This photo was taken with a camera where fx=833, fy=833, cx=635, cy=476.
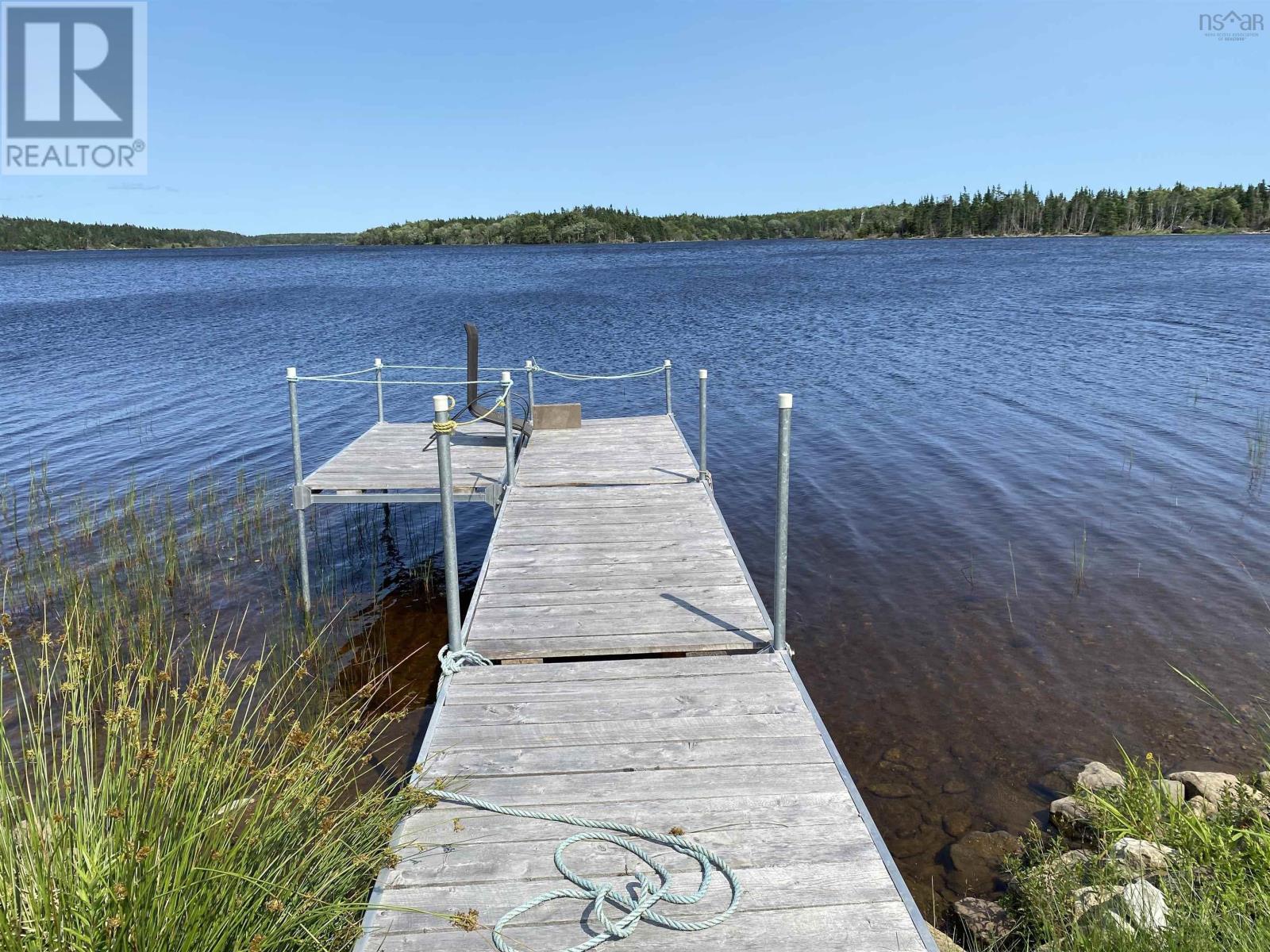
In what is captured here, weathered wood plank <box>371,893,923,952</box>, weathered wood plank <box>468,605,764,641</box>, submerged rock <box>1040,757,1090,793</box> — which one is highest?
weathered wood plank <box>468,605,764,641</box>

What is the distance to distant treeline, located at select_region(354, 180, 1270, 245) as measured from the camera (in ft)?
396

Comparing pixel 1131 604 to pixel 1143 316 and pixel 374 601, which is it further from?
pixel 1143 316

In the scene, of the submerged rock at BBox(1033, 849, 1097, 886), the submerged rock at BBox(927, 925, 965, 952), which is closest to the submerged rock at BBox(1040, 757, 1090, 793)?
the submerged rock at BBox(1033, 849, 1097, 886)

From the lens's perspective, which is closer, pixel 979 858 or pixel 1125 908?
pixel 1125 908

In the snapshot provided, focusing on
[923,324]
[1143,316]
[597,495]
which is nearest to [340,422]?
[597,495]

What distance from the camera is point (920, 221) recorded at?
14288 centimetres

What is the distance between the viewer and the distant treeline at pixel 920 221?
396ft

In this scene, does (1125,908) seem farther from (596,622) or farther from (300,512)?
(300,512)

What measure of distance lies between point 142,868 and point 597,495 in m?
6.20

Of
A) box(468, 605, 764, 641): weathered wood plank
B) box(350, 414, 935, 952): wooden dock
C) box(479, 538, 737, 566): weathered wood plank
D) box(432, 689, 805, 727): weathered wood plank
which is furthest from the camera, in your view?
box(479, 538, 737, 566): weathered wood plank

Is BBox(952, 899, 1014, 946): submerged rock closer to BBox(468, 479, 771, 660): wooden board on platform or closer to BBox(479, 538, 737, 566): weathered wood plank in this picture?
BBox(468, 479, 771, 660): wooden board on platform

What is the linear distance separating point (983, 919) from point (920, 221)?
15313 cm

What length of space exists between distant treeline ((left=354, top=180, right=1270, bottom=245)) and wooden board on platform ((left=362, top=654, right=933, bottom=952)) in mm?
139797

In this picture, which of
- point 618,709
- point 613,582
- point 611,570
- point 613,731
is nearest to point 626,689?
point 618,709
